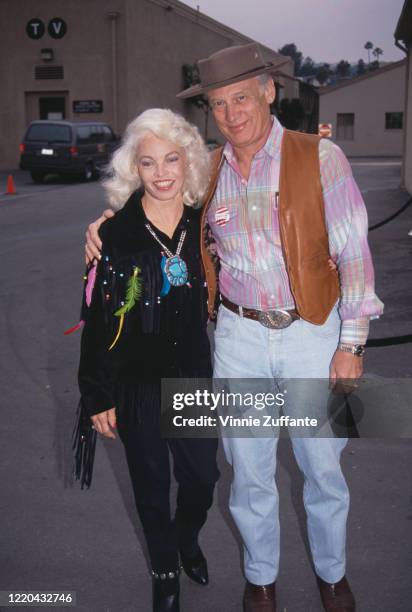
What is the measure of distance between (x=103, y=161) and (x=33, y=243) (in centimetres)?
→ 1265

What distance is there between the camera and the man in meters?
2.67

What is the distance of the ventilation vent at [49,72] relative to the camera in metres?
31.7

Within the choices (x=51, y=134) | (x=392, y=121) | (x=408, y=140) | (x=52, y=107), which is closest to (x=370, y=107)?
(x=392, y=121)

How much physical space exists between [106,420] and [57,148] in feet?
66.1

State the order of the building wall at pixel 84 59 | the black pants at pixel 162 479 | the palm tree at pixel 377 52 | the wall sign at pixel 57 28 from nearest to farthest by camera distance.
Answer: the black pants at pixel 162 479
the building wall at pixel 84 59
the wall sign at pixel 57 28
the palm tree at pixel 377 52

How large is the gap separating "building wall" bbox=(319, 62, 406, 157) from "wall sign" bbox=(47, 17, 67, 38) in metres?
23.5

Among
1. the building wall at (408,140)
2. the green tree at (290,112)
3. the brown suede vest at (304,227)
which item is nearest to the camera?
the brown suede vest at (304,227)

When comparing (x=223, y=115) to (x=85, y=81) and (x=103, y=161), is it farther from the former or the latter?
(x=85, y=81)

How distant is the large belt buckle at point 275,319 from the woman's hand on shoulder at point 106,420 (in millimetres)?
690

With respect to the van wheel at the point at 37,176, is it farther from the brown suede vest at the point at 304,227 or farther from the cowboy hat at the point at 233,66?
the brown suede vest at the point at 304,227

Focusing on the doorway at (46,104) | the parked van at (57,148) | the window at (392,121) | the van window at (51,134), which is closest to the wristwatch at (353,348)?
the parked van at (57,148)

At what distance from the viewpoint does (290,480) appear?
4066 mm

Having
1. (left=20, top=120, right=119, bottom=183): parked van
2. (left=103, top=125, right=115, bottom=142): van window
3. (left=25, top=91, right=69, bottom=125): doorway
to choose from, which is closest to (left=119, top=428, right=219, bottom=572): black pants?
(left=20, top=120, right=119, bottom=183): parked van

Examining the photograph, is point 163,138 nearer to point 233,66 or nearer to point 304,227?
point 233,66
